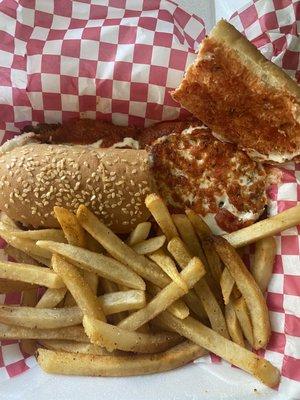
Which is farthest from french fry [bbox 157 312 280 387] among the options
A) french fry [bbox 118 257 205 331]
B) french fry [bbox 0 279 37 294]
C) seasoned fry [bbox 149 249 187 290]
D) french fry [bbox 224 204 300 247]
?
french fry [bbox 0 279 37 294]

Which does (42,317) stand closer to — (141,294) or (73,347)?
(73,347)

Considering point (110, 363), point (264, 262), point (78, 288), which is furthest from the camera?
point (264, 262)

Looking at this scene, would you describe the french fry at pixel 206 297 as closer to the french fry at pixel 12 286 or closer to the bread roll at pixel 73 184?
the bread roll at pixel 73 184

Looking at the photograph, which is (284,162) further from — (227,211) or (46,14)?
(46,14)

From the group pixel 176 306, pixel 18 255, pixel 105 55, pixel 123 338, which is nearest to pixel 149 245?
pixel 176 306

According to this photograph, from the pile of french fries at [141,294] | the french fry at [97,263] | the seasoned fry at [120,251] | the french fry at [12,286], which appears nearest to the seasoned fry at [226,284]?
the pile of french fries at [141,294]
